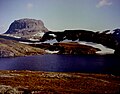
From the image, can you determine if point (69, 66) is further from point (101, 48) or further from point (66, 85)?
point (101, 48)

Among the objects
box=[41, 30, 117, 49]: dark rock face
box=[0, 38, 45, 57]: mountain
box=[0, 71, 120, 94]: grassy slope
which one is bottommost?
box=[0, 71, 120, 94]: grassy slope

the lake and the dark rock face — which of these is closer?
the lake

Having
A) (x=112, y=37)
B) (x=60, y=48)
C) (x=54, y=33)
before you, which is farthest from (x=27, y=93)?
(x=54, y=33)

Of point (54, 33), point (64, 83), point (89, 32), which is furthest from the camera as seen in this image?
point (54, 33)

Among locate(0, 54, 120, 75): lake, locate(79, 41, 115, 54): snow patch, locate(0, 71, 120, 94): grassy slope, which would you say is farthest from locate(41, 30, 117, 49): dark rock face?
locate(0, 71, 120, 94): grassy slope

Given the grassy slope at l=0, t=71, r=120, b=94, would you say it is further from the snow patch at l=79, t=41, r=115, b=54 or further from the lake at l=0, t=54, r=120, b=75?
the snow patch at l=79, t=41, r=115, b=54

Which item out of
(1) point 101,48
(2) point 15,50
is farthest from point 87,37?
(2) point 15,50

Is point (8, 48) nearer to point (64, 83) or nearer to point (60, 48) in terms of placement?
point (60, 48)

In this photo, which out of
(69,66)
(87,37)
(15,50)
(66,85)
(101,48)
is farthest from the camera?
(87,37)

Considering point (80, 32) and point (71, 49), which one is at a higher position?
point (80, 32)

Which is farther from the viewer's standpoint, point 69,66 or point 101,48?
point 101,48

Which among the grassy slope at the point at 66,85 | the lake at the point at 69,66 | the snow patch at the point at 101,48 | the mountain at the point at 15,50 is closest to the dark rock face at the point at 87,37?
the snow patch at the point at 101,48
